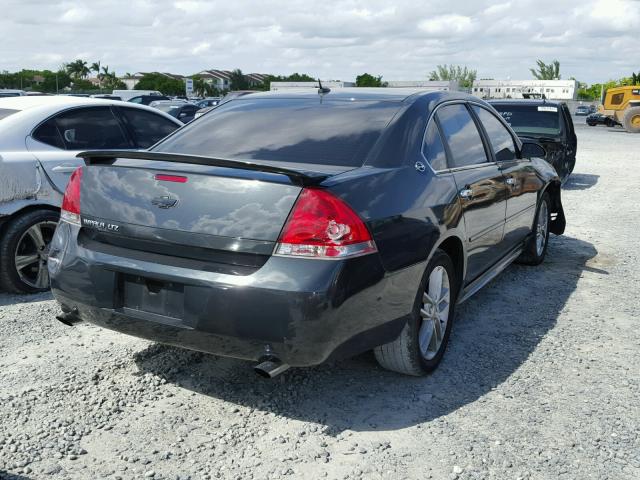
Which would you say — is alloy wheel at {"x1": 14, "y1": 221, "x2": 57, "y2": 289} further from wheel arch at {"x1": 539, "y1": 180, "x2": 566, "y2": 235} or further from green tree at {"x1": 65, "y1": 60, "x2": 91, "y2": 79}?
green tree at {"x1": 65, "y1": 60, "x2": 91, "y2": 79}

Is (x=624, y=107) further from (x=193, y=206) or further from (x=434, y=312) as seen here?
(x=193, y=206)

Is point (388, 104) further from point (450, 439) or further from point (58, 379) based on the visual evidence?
point (58, 379)

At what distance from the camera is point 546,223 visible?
6746 millimetres

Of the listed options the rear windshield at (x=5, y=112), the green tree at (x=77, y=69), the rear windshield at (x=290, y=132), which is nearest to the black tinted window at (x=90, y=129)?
the rear windshield at (x=5, y=112)

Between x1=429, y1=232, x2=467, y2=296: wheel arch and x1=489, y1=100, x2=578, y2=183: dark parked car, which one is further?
x1=489, y1=100, x2=578, y2=183: dark parked car

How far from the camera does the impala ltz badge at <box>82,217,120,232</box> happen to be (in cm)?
324

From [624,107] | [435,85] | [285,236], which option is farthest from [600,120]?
[285,236]

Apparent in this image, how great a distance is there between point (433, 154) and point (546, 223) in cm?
332

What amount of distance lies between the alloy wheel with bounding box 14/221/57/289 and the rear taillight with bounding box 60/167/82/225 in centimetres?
195

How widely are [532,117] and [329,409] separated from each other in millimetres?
9601

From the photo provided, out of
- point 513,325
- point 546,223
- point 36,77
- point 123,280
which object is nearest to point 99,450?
point 123,280

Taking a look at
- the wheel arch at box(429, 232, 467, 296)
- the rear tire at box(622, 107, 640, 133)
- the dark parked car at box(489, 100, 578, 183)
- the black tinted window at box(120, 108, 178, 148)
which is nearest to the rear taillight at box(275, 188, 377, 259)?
the wheel arch at box(429, 232, 467, 296)

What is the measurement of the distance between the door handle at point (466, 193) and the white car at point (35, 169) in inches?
125

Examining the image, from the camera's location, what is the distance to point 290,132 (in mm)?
3826
